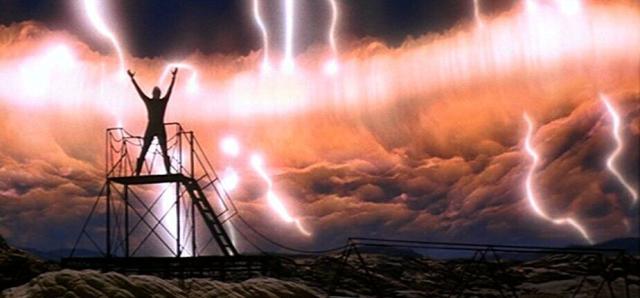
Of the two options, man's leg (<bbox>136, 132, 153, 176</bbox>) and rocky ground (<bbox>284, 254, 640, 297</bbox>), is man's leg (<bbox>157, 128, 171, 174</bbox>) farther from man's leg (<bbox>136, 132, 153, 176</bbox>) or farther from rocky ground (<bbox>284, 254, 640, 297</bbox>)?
rocky ground (<bbox>284, 254, 640, 297</bbox>)

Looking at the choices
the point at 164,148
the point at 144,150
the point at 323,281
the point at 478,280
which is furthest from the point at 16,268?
the point at 478,280

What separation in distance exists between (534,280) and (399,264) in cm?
1067

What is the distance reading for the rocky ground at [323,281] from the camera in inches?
734

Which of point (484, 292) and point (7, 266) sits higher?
point (484, 292)

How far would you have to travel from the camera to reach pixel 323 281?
39.6m

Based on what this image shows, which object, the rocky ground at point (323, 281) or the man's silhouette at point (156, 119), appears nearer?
the rocky ground at point (323, 281)

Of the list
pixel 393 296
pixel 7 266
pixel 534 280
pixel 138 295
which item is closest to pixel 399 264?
pixel 534 280

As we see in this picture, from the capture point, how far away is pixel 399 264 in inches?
2114

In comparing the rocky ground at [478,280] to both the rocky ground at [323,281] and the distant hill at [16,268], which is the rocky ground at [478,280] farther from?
the distant hill at [16,268]

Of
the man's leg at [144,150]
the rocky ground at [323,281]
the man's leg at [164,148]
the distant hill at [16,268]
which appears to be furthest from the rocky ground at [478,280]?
the distant hill at [16,268]

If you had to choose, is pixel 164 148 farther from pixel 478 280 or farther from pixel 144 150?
pixel 478 280

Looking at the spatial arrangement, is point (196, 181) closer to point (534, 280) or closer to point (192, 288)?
point (192, 288)

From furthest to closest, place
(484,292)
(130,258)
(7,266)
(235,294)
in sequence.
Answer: (484,292) < (130,258) < (7,266) < (235,294)

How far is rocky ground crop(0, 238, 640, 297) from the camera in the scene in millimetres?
18641
